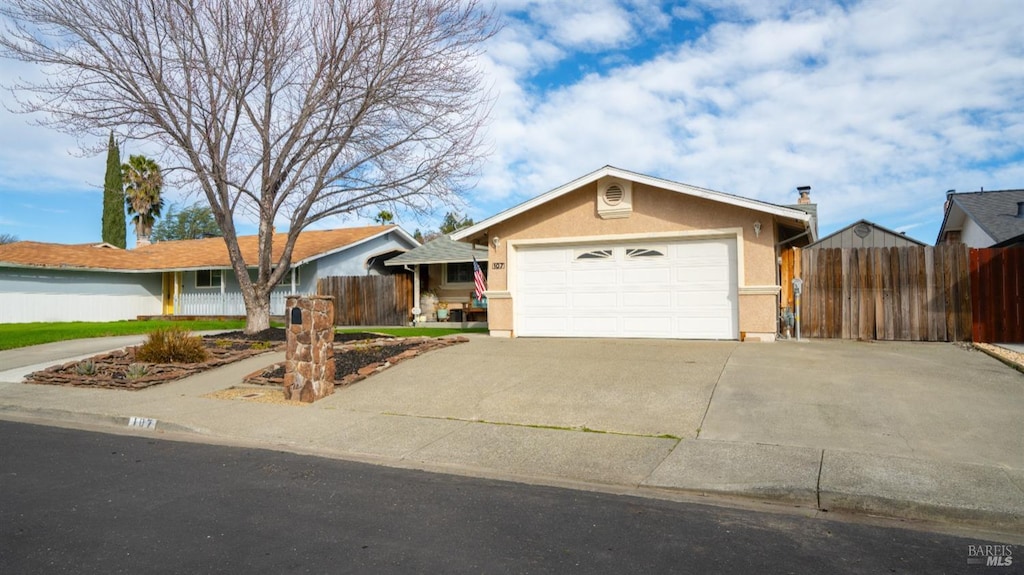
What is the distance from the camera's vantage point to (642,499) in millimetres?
5398

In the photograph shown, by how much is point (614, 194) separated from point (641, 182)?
Answer: 0.67 metres

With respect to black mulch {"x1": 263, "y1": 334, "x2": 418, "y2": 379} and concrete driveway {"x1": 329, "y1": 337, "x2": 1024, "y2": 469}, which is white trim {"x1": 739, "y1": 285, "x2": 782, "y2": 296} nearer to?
concrete driveway {"x1": 329, "y1": 337, "x2": 1024, "y2": 469}

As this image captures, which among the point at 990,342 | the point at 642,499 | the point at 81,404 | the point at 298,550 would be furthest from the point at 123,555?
the point at 990,342

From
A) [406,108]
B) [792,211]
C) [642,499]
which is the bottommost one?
[642,499]

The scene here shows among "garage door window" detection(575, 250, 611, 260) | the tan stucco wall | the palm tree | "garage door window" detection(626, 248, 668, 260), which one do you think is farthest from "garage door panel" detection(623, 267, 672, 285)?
the palm tree

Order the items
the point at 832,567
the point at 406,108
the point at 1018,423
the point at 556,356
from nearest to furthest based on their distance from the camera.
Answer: the point at 832,567
the point at 1018,423
the point at 556,356
the point at 406,108

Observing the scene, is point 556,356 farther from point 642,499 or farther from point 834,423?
point 642,499

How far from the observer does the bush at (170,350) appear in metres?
12.2

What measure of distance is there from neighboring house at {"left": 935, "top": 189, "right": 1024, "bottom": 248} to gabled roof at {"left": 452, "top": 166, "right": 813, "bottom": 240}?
8.18m

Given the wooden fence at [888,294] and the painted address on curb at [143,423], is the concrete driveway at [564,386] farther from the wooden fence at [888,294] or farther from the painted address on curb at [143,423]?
the wooden fence at [888,294]

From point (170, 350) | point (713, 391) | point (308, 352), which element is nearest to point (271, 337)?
point (170, 350)

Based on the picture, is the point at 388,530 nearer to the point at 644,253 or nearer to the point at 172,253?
the point at 644,253

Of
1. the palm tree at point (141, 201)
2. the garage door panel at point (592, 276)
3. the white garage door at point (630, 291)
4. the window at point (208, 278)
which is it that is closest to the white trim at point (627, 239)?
the white garage door at point (630, 291)

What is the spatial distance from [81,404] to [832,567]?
9887 mm
